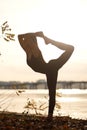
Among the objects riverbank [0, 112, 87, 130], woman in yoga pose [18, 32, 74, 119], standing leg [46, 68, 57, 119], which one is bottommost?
riverbank [0, 112, 87, 130]

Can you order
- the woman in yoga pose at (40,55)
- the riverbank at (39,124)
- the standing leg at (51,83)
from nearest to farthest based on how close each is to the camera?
the riverbank at (39,124) < the woman in yoga pose at (40,55) < the standing leg at (51,83)

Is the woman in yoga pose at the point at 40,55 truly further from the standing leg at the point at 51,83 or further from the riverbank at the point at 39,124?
the riverbank at the point at 39,124

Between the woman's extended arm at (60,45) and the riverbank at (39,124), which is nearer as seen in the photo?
the riverbank at (39,124)

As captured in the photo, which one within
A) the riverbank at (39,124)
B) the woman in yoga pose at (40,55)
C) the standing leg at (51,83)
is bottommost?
the riverbank at (39,124)

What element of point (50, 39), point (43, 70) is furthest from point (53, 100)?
point (50, 39)

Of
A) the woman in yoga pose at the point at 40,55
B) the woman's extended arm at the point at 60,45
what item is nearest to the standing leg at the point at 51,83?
the woman in yoga pose at the point at 40,55

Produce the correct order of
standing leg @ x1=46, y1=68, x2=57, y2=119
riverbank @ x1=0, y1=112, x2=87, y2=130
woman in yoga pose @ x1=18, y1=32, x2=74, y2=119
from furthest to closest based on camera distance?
standing leg @ x1=46, y1=68, x2=57, y2=119, woman in yoga pose @ x1=18, y1=32, x2=74, y2=119, riverbank @ x1=0, y1=112, x2=87, y2=130

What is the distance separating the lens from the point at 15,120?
15.4 meters

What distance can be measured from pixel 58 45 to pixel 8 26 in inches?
86.1

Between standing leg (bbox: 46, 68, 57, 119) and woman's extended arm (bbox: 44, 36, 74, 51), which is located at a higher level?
woman's extended arm (bbox: 44, 36, 74, 51)

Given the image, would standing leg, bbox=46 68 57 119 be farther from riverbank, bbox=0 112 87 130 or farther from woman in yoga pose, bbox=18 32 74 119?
riverbank, bbox=0 112 87 130

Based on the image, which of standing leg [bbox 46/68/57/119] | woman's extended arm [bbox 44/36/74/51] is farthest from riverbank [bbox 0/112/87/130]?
woman's extended arm [bbox 44/36/74/51]

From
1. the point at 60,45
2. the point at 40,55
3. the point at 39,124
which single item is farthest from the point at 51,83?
the point at 39,124

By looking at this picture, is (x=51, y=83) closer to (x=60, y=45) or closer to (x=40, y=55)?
(x=40, y=55)
